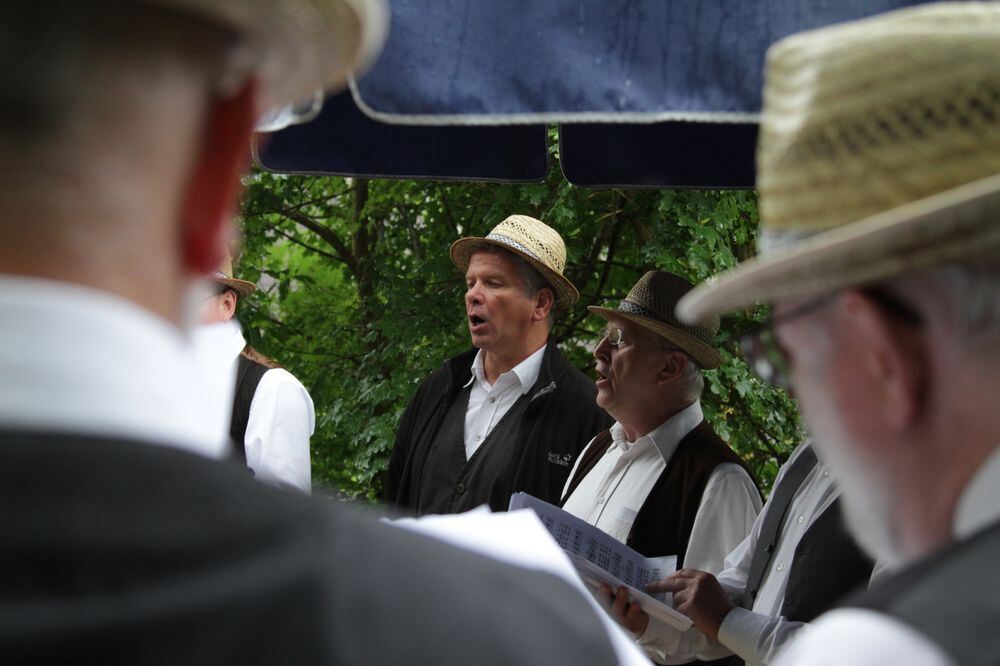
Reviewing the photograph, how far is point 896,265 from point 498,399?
147 inches

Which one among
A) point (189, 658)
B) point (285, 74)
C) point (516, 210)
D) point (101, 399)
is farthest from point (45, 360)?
point (516, 210)

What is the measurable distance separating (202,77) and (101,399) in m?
0.23

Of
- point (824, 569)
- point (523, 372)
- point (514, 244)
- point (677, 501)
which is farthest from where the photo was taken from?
point (514, 244)

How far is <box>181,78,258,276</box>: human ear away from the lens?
806 millimetres

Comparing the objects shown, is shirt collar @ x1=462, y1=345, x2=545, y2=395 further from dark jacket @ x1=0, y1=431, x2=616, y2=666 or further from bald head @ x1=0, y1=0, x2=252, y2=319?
bald head @ x1=0, y1=0, x2=252, y2=319

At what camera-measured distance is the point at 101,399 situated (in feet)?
2.34

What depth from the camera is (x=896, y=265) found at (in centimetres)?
113

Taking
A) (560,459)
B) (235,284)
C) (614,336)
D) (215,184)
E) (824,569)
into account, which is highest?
(215,184)

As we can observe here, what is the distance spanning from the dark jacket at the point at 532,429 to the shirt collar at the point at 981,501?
3387 millimetres

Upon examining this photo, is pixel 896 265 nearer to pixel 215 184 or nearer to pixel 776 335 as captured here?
pixel 776 335

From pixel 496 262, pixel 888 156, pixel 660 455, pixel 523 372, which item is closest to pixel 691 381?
pixel 660 455

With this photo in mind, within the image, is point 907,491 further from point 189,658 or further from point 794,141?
point 189,658

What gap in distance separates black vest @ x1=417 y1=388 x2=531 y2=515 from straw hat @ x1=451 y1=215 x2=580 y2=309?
2.11ft

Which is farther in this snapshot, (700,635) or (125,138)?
(700,635)
